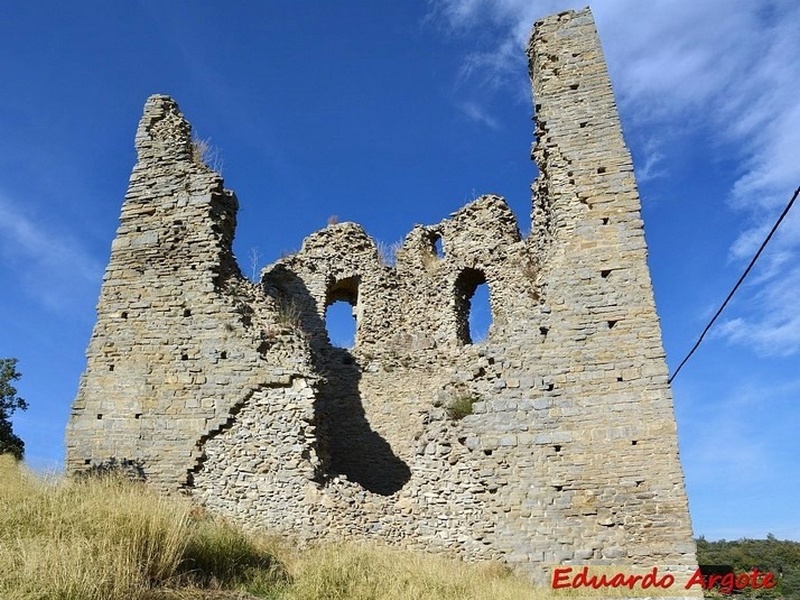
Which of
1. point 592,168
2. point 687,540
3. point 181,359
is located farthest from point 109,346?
point 687,540

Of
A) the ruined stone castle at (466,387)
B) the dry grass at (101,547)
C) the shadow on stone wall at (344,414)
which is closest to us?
the dry grass at (101,547)

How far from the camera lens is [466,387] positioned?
9469 mm

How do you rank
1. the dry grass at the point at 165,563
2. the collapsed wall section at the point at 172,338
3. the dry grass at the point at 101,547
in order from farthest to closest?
the collapsed wall section at the point at 172,338 < the dry grass at the point at 165,563 < the dry grass at the point at 101,547

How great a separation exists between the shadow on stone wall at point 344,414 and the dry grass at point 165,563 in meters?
4.10

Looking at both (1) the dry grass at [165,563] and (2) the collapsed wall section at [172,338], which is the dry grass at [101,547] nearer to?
(1) the dry grass at [165,563]

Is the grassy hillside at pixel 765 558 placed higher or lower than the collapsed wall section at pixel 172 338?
lower

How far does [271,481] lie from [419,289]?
21.8 ft

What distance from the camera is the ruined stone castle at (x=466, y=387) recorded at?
27.9ft

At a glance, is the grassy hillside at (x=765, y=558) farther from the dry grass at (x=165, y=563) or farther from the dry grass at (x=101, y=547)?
the dry grass at (x=101, y=547)

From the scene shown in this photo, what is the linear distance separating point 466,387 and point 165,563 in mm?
4865

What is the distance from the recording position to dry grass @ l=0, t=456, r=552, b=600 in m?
5.03

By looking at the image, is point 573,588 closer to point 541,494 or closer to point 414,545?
point 541,494

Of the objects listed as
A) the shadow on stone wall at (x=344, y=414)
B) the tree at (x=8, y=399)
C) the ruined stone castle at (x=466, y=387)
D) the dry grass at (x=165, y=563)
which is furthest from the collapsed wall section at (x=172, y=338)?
the tree at (x=8, y=399)

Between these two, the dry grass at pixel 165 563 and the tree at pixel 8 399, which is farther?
the tree at pixel 8 399
